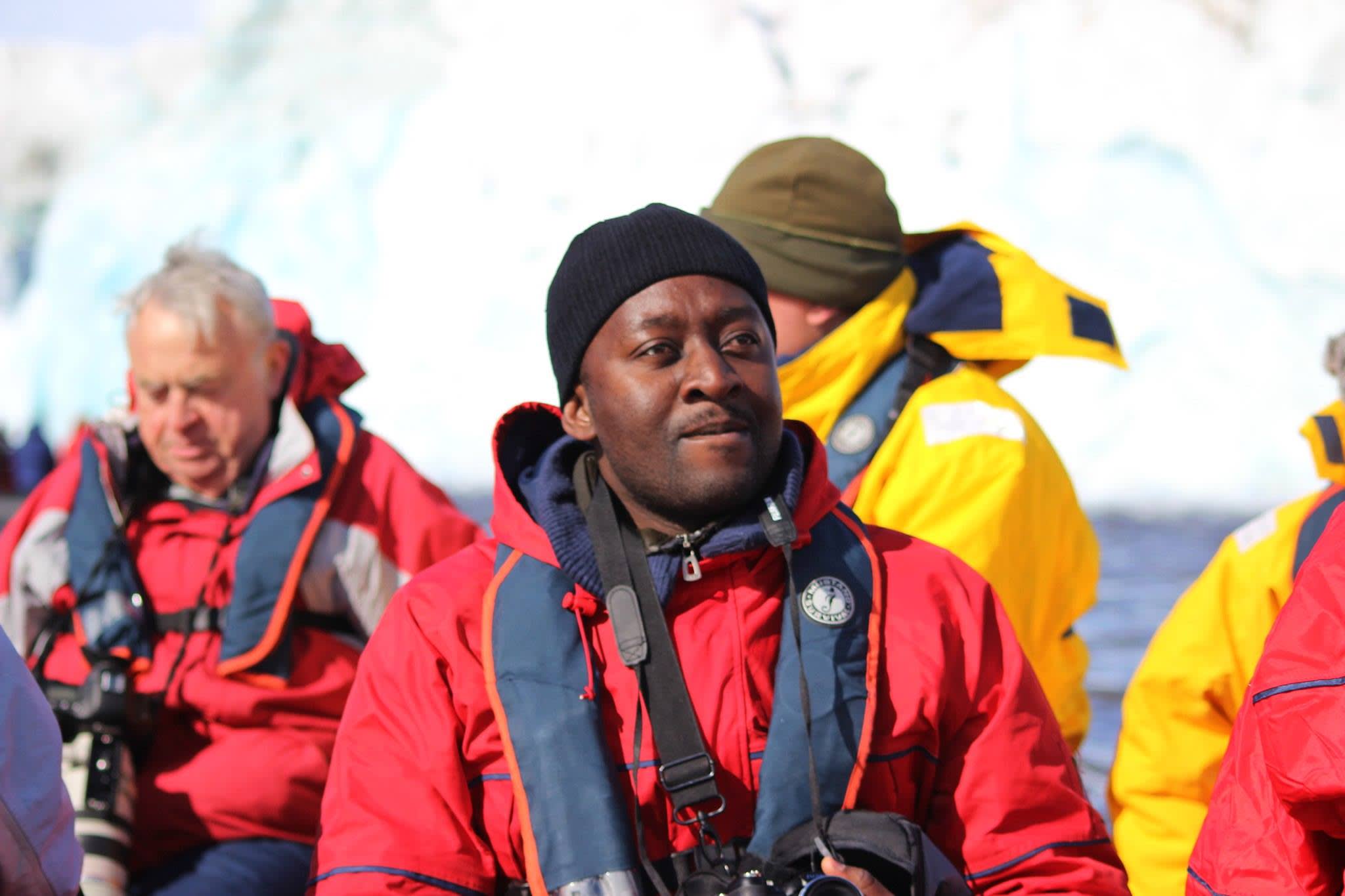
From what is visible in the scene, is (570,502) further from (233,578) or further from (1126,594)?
(1126,594)

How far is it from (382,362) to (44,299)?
6.07 metres

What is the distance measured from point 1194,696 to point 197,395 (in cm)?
200

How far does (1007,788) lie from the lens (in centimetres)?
172

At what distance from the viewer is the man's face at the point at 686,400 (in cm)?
183

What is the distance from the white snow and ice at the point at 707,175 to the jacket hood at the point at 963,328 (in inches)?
424

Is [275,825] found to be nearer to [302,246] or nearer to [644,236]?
[644,236]

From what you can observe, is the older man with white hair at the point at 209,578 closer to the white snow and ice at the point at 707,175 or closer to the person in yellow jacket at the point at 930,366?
the person in yellow jacket at the point at 930,366

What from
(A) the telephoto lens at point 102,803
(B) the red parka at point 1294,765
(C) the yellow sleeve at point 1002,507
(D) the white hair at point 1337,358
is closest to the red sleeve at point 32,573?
(A) the telephoto lens at point 102,803

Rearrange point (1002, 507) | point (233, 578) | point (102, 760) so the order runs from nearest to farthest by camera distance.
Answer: point (1002, 507) → point (102, 760) → point (233, 578)

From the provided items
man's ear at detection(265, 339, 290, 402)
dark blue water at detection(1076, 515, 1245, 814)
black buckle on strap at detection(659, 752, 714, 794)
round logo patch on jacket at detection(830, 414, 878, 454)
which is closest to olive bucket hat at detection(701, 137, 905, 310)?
round logo patch on jacket at detection(830, 414, 878, 454)

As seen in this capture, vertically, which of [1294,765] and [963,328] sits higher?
[963,328]

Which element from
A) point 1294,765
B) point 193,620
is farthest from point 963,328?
point 193,620

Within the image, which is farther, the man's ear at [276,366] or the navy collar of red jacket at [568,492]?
the man's ear at [276,366]

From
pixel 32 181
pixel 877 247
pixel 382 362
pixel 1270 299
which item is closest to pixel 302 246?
pixel 382 362
